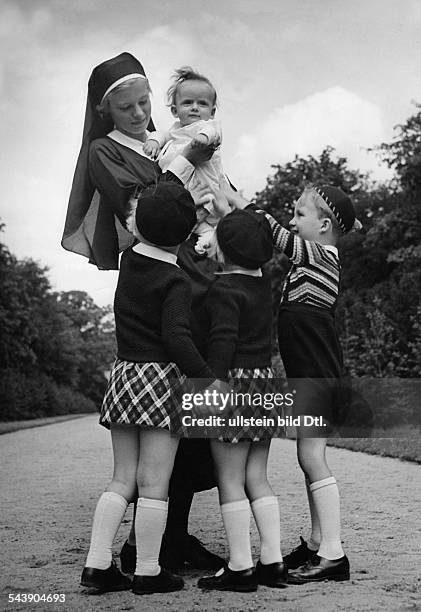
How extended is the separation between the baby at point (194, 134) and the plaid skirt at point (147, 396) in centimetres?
64

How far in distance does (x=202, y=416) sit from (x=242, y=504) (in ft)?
1.28

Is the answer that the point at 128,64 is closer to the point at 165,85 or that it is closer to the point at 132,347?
the point at 165,85

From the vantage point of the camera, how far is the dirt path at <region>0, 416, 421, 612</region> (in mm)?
3152

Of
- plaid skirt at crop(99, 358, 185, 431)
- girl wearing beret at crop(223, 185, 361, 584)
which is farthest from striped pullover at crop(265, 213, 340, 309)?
plaid skirt at crop(99, 358, 185, 431)

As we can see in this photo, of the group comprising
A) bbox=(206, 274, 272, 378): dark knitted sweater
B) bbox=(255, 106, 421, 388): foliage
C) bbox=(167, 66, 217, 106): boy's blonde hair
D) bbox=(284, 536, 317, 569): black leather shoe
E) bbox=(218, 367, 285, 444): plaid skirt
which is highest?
bbox=(255, 106, 421, 388): foliage

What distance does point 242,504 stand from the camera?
3.33 meters

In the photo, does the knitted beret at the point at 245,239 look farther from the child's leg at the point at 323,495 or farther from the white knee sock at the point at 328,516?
the white knee sock at the point at 328,516

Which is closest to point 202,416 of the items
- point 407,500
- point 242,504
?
point 242,504

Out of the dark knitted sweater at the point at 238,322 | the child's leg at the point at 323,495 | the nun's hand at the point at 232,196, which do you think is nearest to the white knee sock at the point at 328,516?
the child's leg at the point at 323,495

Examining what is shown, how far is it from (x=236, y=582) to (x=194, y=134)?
190 cm

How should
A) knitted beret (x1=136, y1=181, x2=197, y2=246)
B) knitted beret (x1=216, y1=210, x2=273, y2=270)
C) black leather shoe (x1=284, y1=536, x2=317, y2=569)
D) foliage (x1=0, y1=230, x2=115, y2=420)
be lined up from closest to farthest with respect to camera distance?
knitted beret (x1=136, y1=181, x2=197, y2=246)
knitted beret (x1=216, y1=210, x2=273, y2=270)
black leather shoe (x1=284, y1=536, x2=317, y2=569)
foliage (x1=0, y1=230, x2=115, y2=420)

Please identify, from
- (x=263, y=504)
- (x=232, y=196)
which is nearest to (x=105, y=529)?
(x=263, y=504)

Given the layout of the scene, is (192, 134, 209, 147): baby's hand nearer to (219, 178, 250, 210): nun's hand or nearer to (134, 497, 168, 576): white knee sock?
(219, 178, 250, 210): nun's hand

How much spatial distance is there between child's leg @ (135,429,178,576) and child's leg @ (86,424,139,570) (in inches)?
3.2
